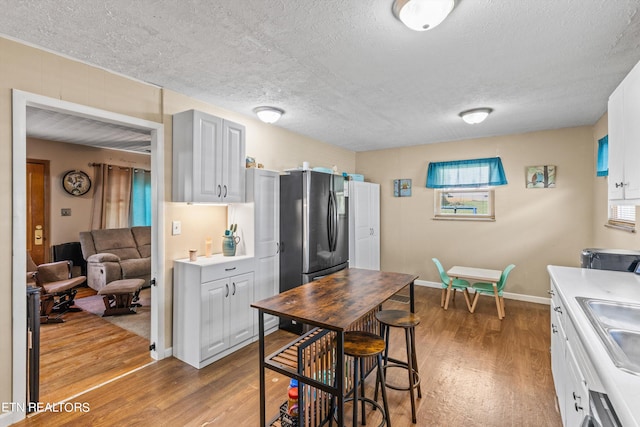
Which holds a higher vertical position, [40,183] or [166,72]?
[166,72]

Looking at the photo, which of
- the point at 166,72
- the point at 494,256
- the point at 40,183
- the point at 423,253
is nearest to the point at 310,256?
the point at 166,72

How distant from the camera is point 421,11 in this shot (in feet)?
5.29

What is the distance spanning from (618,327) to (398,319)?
1124mm

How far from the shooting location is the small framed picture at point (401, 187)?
A: 5537 mm

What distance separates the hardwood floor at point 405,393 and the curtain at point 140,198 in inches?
147

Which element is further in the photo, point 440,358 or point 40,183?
point 40,183

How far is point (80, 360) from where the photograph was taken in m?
2.83

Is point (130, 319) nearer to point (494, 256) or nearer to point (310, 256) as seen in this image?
point (310, 256)

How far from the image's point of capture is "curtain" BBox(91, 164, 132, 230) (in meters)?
5.62

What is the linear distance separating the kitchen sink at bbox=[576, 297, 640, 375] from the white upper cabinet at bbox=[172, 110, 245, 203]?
9.45 feet

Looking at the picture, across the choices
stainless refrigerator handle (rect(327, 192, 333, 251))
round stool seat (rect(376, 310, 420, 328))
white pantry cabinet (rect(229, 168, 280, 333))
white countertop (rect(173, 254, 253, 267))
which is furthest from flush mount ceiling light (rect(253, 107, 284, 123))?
round stool seat (rect(376, 310, 420, 328))

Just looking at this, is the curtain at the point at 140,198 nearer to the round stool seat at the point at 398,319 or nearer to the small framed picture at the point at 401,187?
the small framed picture at the point at 401,187

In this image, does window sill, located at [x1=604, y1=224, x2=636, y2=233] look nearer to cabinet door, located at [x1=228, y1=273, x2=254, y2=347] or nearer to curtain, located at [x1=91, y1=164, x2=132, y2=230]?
cabinet door, located at [x1=228, y1=273, x2=254, y2=347]

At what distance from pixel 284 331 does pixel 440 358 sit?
169cm
